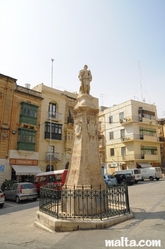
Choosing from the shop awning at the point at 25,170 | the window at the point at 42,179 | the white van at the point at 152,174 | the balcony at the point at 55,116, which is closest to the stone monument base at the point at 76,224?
the window at the point at 42,179

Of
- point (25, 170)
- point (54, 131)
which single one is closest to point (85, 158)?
point (25, 170)

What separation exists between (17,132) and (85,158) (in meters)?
17.8

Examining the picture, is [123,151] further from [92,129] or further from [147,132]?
[92,129]

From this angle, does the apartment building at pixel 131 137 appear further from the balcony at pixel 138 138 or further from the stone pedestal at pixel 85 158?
the stone pedestal at pixel 85 158

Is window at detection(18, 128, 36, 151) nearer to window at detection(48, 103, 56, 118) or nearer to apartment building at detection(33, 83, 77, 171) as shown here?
apartment building at detection(33, 83, 77, 171)

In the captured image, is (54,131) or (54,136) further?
(54,131)

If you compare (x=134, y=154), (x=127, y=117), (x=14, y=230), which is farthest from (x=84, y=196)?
(x=127, y=117)

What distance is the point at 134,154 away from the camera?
33.8 metres

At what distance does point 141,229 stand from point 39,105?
22850mm

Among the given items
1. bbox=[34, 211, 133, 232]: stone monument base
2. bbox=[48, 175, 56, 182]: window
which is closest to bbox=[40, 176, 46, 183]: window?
bbox=[48, 175, 56, 182]: window

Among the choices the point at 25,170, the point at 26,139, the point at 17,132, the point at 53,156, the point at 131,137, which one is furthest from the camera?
Answer: the point at 131,137

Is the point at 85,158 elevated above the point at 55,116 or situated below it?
below

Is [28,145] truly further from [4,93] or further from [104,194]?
[104,194]

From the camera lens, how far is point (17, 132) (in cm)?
2372
